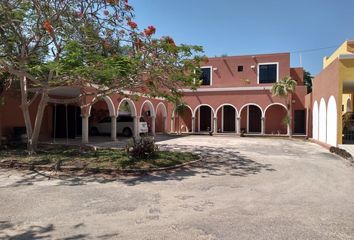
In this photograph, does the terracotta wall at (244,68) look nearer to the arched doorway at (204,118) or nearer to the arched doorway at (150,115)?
the arched doorway at (204,118)

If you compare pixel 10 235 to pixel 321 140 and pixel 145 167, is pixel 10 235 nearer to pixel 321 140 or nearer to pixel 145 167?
pixel 145 167

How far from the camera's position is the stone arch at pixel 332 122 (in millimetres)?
17609

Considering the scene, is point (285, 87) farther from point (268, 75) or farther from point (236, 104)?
point (236, 104)

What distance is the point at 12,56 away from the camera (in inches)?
512

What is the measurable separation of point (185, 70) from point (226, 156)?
14.0ft

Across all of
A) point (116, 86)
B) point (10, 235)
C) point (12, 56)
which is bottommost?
point (10, 235)

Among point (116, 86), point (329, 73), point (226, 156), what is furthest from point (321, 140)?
point (116, 86)

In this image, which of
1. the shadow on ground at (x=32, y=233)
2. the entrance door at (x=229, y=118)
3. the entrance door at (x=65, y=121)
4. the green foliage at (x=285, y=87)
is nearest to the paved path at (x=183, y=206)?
the shadow on ground at (x=32, y=233)

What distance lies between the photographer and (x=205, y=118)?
33.6 metres

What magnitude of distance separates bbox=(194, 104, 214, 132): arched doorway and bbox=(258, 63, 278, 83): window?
18.6ft

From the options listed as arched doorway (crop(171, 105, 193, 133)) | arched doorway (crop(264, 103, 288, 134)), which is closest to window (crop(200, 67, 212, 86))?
arched doorway (crop(171, 105, 193, 133))

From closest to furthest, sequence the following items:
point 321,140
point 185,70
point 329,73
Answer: point 185,70, point 329,73, point 321,140

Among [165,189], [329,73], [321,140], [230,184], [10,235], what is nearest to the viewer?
[10,235]

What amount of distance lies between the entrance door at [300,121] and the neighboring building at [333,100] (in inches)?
81.8
